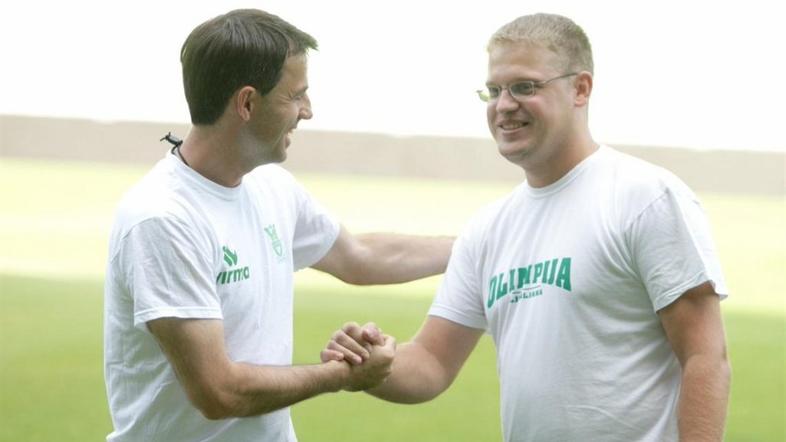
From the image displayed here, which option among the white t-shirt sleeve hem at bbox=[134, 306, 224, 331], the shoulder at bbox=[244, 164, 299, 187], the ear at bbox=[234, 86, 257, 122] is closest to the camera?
the white t-shirt sleeve hem at bbox=[134, 306, 224, 331]

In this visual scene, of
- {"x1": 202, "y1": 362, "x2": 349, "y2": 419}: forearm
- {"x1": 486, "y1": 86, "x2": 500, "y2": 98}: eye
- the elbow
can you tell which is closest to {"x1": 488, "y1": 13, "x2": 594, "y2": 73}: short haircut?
{"x1": 486, "y1": 86, "x2": 500, "y2": 98}: eye

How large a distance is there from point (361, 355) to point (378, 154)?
746 inches

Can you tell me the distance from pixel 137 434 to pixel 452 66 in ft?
68.5

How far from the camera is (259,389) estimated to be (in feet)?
11.1

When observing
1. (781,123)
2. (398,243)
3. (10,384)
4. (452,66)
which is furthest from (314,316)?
(452,66)

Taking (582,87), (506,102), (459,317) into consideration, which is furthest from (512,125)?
(459,317)

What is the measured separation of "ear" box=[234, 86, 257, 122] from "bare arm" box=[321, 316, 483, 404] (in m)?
0.72

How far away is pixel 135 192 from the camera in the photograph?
11.1 feet

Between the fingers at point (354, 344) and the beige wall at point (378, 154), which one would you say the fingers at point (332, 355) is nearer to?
the fingers at point (354, 344)

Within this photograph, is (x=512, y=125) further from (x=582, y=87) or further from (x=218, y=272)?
(x=218, y=272)

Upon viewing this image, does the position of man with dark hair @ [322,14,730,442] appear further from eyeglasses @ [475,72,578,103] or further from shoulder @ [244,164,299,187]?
shoulder @ [244,164,299,187]

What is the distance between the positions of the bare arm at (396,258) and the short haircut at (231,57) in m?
0.89

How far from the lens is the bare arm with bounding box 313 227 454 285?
4.32m

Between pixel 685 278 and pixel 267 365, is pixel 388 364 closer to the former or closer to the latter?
pixel 267 365
